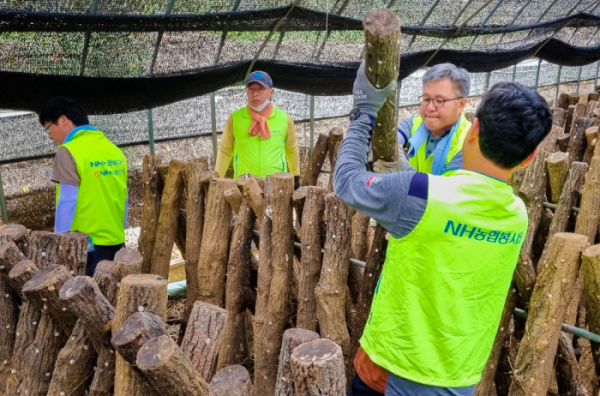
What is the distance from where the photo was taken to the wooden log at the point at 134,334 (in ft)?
5.65

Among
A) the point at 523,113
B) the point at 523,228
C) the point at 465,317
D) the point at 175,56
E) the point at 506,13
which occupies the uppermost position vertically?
the point at 506,13

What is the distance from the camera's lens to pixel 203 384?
1.77m

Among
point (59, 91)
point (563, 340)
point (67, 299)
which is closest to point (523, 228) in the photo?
point (563, 340)

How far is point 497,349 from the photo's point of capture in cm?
266

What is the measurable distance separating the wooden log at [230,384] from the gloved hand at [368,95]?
35.1 inches

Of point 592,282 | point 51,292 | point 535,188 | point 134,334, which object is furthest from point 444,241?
point 535,188

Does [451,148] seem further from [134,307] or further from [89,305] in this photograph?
[89,305]

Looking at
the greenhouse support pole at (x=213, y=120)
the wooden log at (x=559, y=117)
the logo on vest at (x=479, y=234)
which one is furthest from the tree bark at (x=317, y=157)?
the logo on vest at (x=479, y=234)

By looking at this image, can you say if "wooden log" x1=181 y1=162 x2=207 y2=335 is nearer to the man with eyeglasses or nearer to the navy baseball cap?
the navy baseball cap

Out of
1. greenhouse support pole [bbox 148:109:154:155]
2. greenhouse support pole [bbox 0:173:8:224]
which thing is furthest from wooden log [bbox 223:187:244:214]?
greenhouse support pole [bbox 148:109:154:155]

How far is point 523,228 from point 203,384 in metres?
1.11

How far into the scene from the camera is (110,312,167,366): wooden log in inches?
67.8

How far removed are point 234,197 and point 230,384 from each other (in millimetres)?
1828

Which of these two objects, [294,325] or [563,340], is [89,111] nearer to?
A: [294,325]
